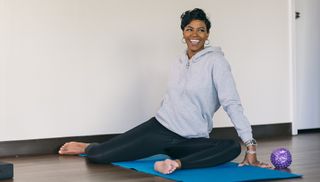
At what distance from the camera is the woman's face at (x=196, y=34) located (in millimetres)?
3977

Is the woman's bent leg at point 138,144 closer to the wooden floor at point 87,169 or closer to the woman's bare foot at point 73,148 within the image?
the wooden floor at point 87,169

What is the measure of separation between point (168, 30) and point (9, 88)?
1.54 meters

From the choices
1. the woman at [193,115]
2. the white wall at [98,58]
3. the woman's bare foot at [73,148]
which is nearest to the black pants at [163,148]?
the woman at [193,115]

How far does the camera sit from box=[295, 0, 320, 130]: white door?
6422mm

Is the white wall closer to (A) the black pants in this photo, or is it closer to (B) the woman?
(A) the black pants

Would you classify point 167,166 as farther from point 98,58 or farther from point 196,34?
point 98,58

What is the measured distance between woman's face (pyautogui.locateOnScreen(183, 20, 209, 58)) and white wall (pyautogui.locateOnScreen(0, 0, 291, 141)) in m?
1.33

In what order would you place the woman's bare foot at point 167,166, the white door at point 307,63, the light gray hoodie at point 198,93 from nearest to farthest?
1. the woman's bare foot at point 167,166
2. the light gray hoodie at point 198,93
3. the white door at point 307,63

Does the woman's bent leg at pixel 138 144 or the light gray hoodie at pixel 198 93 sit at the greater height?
the light gray hoodie at pixel 198 93

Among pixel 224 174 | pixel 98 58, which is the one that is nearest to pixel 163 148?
pixel 224 174

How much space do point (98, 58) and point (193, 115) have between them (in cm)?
149

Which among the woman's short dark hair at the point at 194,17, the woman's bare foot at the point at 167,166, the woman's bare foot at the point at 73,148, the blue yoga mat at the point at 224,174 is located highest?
the woman's short dark hair at the point at 194,17

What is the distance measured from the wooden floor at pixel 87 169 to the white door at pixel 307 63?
1331 mm

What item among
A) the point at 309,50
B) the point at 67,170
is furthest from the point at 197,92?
the point at 309,50
